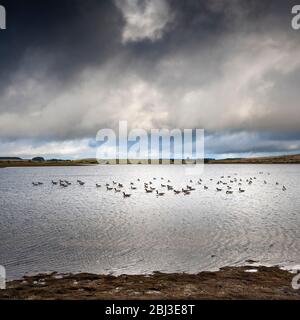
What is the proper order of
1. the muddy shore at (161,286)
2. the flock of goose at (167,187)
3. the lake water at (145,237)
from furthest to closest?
the flock of goose at (167,187)
the lake water at (145,237)
the muddy shore at (161,286)

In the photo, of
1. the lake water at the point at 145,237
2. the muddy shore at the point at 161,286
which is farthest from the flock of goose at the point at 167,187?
the muddy shore at the point at 161,286

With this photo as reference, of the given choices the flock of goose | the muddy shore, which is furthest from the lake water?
the flock of goose

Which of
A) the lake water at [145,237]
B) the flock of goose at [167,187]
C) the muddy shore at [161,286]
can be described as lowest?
the lake water at [145,237]

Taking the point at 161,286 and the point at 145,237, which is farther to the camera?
the point at 145,237

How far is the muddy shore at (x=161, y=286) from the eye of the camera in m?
10.6

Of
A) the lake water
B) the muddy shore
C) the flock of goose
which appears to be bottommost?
the lake water

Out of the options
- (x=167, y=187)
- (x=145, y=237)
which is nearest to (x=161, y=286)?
(x=145, y=237)

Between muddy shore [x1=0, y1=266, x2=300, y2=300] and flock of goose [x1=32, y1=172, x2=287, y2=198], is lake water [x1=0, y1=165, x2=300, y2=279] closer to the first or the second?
muddy shore [x1=0, y1=266, x2=300, y2=300]

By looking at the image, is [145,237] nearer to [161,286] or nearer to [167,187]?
[161,286]

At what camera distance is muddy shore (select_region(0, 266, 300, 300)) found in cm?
1058

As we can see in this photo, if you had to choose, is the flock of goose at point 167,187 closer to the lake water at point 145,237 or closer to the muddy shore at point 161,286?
the lake water at point 145,237

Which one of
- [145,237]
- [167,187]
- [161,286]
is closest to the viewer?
[161,286]

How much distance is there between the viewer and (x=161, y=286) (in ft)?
38.0
